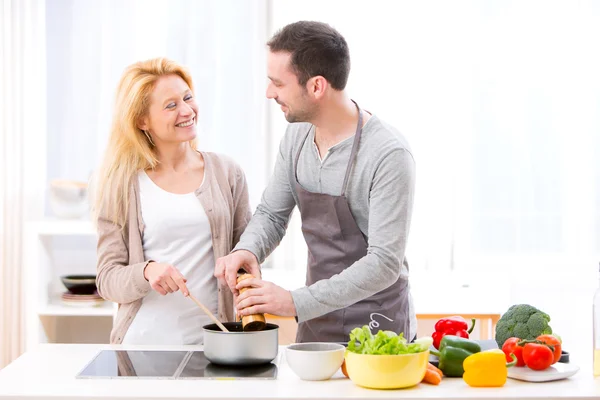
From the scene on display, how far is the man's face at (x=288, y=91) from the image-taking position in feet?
7.98

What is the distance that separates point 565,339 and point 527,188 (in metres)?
0.88

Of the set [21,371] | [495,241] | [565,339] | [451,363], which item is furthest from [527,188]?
[21,371]

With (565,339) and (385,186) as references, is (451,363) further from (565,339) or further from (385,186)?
(565,339)

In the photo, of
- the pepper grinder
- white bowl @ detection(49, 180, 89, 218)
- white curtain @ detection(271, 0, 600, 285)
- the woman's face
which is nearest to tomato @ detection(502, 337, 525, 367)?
the pepper grinder

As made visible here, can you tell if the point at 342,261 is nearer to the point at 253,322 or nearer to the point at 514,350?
the point at 253,322

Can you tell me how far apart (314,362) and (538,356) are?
57 centimetres

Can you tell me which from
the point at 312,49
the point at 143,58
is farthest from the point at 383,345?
the point at 143,58

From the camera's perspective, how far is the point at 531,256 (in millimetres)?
4605

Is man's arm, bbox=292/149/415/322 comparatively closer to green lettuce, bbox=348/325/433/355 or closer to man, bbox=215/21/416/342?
man, bbox=215/21/416/342

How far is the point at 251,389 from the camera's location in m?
1.90

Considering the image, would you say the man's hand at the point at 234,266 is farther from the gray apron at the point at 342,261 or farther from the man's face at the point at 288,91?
the man's face at the point at 288,91

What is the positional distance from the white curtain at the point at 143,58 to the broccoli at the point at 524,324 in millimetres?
2515

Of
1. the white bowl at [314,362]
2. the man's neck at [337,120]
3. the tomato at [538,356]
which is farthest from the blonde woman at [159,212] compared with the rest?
the tomato at [538,356]

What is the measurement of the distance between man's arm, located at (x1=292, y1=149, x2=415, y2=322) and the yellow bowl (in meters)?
0.32
